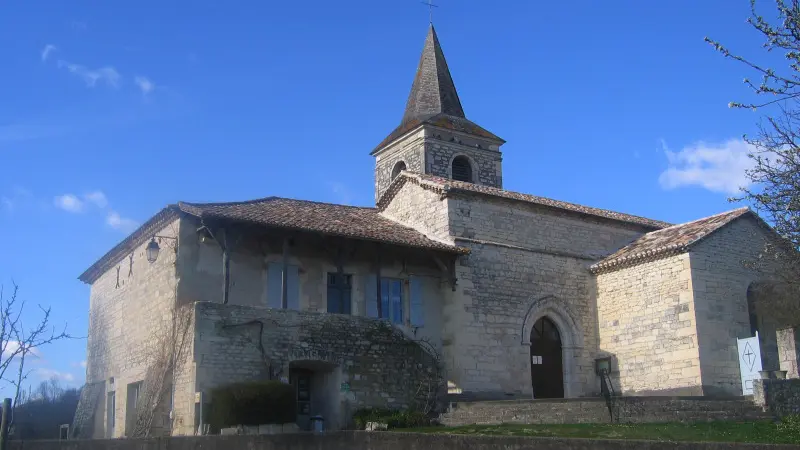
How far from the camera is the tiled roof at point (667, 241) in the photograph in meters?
22.1

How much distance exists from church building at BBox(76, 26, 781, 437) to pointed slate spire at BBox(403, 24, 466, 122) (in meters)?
8.71

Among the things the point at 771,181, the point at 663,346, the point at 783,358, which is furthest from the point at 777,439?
the point at 663,346

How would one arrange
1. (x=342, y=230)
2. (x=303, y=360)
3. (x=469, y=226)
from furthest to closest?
(x=469, y=226) → (x=342, y=230) → (x=303, y=360)

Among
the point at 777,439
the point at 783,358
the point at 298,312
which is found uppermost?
the point at 298,312

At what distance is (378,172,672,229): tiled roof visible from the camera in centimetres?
2344

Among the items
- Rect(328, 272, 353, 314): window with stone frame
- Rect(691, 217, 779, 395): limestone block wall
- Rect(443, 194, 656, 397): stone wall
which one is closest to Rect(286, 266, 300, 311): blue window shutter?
Rect(328, 272, 353, 314): window with stone frame

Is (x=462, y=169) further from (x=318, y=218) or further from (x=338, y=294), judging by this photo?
(x=338, y=294)

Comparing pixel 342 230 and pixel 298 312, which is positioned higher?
pixel 342 230

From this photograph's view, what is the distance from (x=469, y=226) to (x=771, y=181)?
12694 millimetres

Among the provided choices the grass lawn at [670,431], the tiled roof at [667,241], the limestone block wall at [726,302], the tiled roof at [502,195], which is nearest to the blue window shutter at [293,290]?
the tiled roof at [502,195]

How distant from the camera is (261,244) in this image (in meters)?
20.0

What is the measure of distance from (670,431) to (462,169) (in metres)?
19.9

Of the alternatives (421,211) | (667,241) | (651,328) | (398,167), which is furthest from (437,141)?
(651,328)

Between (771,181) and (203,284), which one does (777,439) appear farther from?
(203,284)
